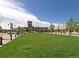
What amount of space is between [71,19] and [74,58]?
49283 millimetres

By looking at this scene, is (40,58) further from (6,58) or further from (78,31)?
(78,31)

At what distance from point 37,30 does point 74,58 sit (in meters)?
97.2

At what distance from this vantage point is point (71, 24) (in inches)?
2391

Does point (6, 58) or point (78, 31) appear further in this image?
point (78, 31)

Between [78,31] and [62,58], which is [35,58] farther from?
[78,31]

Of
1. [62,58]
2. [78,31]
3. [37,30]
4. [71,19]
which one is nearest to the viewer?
[62,58]

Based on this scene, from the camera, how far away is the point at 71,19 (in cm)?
5869

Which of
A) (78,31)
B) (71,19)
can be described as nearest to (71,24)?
(71,19)

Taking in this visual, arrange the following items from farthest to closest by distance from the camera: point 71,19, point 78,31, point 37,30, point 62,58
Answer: point 37,30 → point 78,31 → point 71,19 → point 62,58

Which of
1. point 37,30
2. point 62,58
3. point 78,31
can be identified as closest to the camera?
point 62,58

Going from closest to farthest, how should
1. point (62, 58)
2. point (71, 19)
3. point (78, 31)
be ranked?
point (62, 58)
point (71, 19)
point (78, 31)

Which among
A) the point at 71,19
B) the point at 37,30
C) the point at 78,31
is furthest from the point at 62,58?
the point at 37,30

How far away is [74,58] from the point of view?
10062 millimetres

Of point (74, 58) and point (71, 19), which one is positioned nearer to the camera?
point (74, 58)
